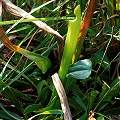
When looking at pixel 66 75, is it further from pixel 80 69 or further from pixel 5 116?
pixel 5 116

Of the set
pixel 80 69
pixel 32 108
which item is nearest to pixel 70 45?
pixel 80 69

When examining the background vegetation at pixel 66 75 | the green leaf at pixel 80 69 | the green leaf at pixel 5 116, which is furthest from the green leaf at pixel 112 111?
the green leaf at pixel 5 116

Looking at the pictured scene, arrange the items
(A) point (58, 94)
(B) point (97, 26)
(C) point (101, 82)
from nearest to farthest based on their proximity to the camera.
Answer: (A) point (58, 94) < (C) point (101, 82) < (B) point (97, 26)

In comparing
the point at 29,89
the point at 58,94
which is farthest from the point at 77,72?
the point at 29,89

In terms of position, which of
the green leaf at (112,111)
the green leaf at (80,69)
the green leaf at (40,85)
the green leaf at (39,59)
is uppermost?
the green leaf at (39,59)

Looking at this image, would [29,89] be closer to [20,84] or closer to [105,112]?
[20,84]

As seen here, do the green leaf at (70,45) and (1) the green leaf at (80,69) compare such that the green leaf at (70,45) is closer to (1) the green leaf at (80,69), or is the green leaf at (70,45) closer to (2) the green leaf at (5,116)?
(1) the green leaf at (80,69)

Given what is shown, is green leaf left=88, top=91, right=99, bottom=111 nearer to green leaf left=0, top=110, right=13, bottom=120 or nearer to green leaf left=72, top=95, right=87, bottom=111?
green leaf left=72, top=95, right=87, bottom=111
